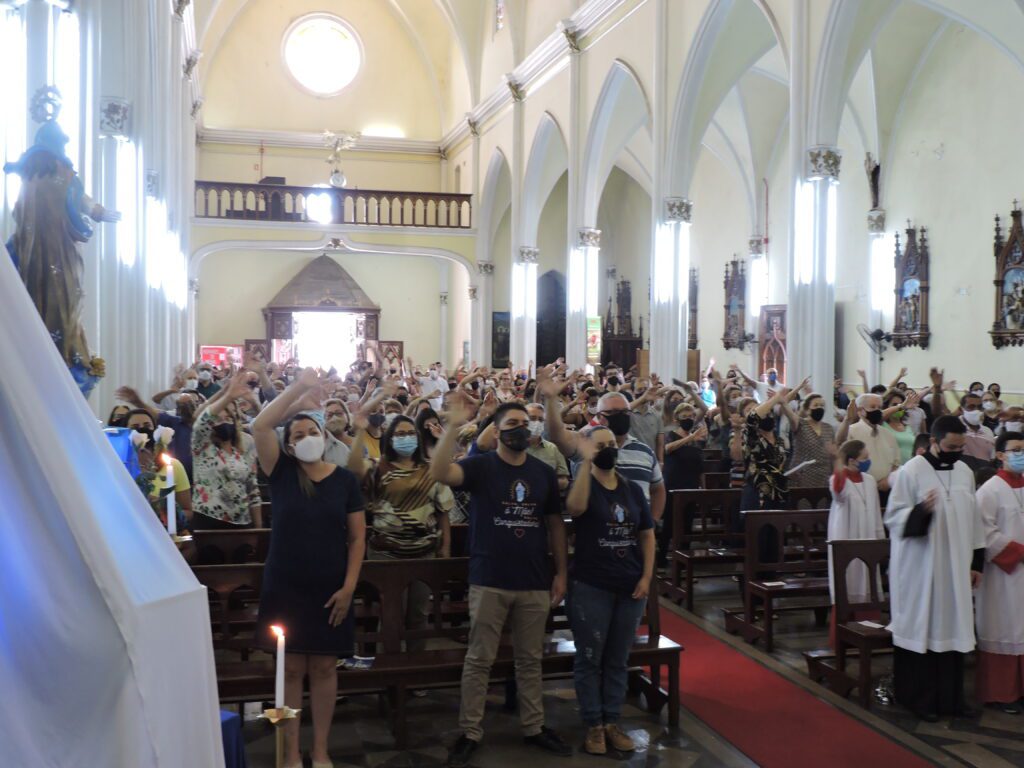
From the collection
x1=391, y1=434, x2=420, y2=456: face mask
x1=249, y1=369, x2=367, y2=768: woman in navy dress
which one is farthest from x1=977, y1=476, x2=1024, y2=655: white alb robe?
x1=249, y1=369, x2=367, y2=768: woman in navy dress

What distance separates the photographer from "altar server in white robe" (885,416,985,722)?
5402 millimetres

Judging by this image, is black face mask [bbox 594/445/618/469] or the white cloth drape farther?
black face mask [bbox 594/445/618/469]

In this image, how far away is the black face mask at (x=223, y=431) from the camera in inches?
248

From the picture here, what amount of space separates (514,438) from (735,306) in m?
20.1

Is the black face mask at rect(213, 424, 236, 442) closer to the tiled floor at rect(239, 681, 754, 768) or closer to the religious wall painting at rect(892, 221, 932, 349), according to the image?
the tiled floor at rect(239, 681, 754, 768)

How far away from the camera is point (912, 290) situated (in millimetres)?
17859

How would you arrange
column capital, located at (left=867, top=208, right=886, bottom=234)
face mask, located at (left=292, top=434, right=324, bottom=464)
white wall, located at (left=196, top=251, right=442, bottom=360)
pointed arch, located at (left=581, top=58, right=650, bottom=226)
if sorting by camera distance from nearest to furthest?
face mask, located at (left=292, top=434, right=324, bottom=464), column capital, located at (left=867, top=208, right=886, bottom=234), pointed arch, located at (left=581, top=58, right=650, bottom=226), white wall, located at (left=196, top=251, right=442, bottom=360)

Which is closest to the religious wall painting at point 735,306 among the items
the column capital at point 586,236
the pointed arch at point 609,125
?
the pointed arch at point 609,125

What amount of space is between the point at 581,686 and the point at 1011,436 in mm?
3029

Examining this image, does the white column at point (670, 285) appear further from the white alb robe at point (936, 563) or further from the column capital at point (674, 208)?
the white alb robe at point (936, 563)

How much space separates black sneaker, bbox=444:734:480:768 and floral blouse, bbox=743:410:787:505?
3990mm

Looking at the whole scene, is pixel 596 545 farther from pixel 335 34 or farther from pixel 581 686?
pixel 335 34

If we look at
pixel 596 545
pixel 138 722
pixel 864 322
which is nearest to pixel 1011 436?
pixel 596 545

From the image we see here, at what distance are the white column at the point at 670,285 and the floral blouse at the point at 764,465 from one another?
928cm
